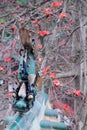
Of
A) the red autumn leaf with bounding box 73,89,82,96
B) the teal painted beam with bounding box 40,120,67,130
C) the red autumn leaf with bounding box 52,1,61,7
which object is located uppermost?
the red autumn leaf with bounding box 52,1,61,7

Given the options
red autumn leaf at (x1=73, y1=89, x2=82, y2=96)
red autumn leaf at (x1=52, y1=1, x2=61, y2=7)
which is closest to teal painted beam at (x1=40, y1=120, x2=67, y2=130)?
red autumn leaf at (x1=73, y1=89, x2=82, y2=96)

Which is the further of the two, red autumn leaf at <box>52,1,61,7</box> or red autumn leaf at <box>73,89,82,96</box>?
red autumn leaf at <box>52,1,61,7</box>

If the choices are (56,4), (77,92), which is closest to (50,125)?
(77,92)

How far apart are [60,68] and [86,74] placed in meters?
1.07

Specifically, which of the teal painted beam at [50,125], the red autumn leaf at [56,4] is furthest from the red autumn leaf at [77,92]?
the teal painted beam at [50,125]

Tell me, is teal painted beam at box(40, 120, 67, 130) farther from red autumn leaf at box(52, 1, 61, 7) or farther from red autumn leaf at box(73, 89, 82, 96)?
red autumn leaf at box(52, 1, 61, 7)

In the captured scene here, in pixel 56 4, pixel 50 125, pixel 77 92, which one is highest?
pixel 56 4

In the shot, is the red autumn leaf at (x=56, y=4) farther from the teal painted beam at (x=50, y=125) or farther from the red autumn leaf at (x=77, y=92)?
the teal painted beam at (x=50, y=125)

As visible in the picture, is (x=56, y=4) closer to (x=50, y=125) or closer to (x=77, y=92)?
(x=77, y=92)

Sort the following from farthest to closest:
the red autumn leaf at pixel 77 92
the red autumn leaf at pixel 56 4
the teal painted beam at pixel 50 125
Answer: the red autumn leaf at pixel 56 4, the red autumn leaf at pixel 77 92, the teal painted beam at pixel 50 125

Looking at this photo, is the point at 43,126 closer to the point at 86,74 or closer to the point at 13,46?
the point at 86,74

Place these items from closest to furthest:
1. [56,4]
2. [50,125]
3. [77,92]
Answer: [50,125] < [77,92] < [56,4]

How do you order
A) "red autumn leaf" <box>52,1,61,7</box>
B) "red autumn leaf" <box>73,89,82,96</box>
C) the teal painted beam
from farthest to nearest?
"red autumn leaf" <box>52,1,61,7</box>, "red autumn leaf" <box>73,89,82,96</box>, the teal painted beam

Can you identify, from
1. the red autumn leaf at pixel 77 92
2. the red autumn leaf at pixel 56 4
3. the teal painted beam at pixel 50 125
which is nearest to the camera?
the teal painted beam at pixel 50 125
